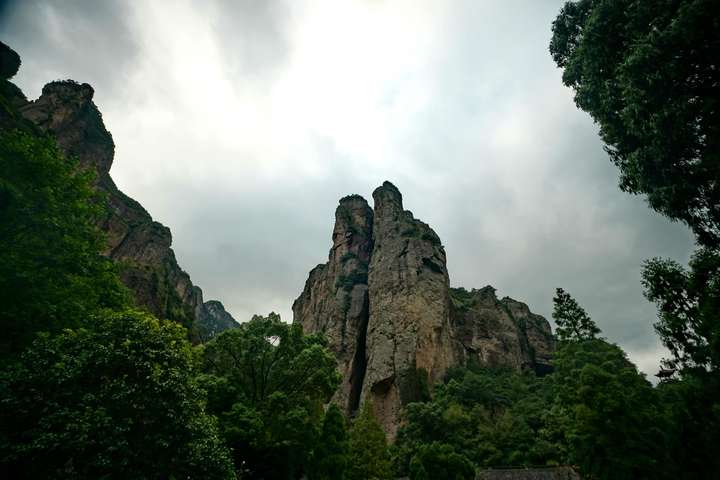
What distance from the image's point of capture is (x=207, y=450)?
38.6 feet

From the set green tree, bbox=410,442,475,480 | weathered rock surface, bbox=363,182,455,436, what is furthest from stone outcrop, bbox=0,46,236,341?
green tree, bbox=410,442,475,480

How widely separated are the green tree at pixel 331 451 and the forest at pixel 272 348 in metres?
0.09

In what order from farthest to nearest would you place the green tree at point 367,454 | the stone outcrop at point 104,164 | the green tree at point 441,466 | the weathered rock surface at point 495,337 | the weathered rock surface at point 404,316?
the weathered rock surface at point 495,337 → the stone outcrop at point 104,164 → the weathered rock surface at point 404,316 → the green tree at point 367,454 → the green tree at point 441,466

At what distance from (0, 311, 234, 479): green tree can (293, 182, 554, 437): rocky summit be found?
43.2 meters

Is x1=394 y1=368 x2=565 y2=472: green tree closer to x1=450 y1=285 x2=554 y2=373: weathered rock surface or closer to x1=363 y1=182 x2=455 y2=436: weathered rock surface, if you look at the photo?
x1=363 y1=182 x2=455 y2=436: weathered rock surface

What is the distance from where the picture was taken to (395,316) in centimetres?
6262

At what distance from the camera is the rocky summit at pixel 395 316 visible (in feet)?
185

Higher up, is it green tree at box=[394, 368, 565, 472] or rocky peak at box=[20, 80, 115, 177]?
rocky peak at box=[20, 80, 115, 177]

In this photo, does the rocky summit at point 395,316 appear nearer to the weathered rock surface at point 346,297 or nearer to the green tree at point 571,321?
the weathered rock surface at point 346,297

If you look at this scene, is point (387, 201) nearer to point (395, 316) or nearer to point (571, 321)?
point (395, 316)

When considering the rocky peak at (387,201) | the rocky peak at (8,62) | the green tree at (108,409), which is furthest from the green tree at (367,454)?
the rocky peak at (8,62)

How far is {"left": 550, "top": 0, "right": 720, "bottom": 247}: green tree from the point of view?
11703 millimetres

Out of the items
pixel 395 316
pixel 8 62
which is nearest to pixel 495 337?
pixel 395 316

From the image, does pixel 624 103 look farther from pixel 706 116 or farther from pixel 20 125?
pixel 20 125
